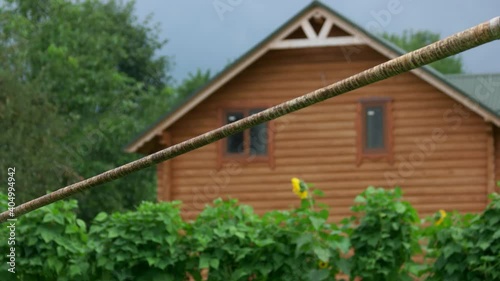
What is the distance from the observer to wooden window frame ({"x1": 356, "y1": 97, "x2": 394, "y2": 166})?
2073cm

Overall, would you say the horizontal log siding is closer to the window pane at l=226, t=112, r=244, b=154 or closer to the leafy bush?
the window pane at l=226, t=112, r=244, b=154

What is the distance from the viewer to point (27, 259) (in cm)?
730

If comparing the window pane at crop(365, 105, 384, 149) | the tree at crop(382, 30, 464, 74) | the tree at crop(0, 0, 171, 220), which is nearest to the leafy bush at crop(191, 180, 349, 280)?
the window pane at crop(365, 105, 384, 149)

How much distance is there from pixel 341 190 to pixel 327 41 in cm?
289

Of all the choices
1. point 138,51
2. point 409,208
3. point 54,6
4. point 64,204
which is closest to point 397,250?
point 409,208

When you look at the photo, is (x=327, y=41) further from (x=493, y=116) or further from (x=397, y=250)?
(x=397, y=250)

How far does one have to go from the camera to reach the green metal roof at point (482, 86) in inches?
877

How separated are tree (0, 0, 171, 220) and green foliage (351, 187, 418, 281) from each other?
26074mm

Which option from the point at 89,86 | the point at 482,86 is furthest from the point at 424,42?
the point at 482,86

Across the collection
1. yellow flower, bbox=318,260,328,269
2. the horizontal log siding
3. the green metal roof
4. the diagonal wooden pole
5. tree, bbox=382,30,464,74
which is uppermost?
tree, bbox=382,30,464,74

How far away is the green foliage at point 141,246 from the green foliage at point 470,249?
63.9 inches

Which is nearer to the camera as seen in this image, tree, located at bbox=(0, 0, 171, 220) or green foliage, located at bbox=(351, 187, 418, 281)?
green foliage, located at bbox=(351, 187, 418, 281)

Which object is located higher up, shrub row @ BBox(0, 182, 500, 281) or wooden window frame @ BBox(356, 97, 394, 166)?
wooden window frame @ BBox(356, 97, 394, 166)

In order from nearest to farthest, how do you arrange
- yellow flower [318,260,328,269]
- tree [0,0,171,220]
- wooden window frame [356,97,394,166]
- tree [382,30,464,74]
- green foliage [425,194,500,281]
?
1. green foliage [425,194,500,281]
2. yellow flower [318,260,328,269]
3. wooden window frame [356,97,394,166]
4. tree [0,0,171,220]
5. tree [382,30,464,74]
